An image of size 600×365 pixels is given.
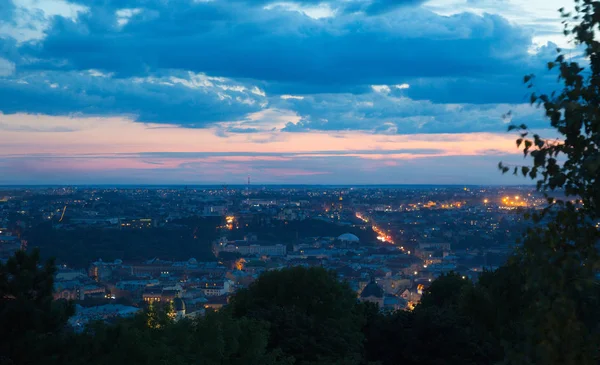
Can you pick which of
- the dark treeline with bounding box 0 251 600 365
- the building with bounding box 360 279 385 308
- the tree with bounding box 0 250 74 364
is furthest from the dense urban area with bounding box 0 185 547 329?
the tree with bounding box 0 250 74 364

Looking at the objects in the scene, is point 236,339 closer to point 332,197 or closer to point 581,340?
point 581,340

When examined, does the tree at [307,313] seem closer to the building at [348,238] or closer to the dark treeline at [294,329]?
the dark treeline at [294,329]

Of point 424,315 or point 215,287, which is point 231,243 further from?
point 424,315

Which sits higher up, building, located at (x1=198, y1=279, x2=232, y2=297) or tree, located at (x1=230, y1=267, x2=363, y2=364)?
tree, located at (x1=230, y1=267, x2=363, y2=364)

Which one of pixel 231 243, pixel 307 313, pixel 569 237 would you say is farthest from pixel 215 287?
pixel 569 237

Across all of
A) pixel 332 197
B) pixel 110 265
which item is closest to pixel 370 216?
pixel 332 197

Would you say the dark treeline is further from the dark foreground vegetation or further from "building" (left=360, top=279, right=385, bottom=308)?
"building" (left=360, top=279, right=385, bottom=308)
